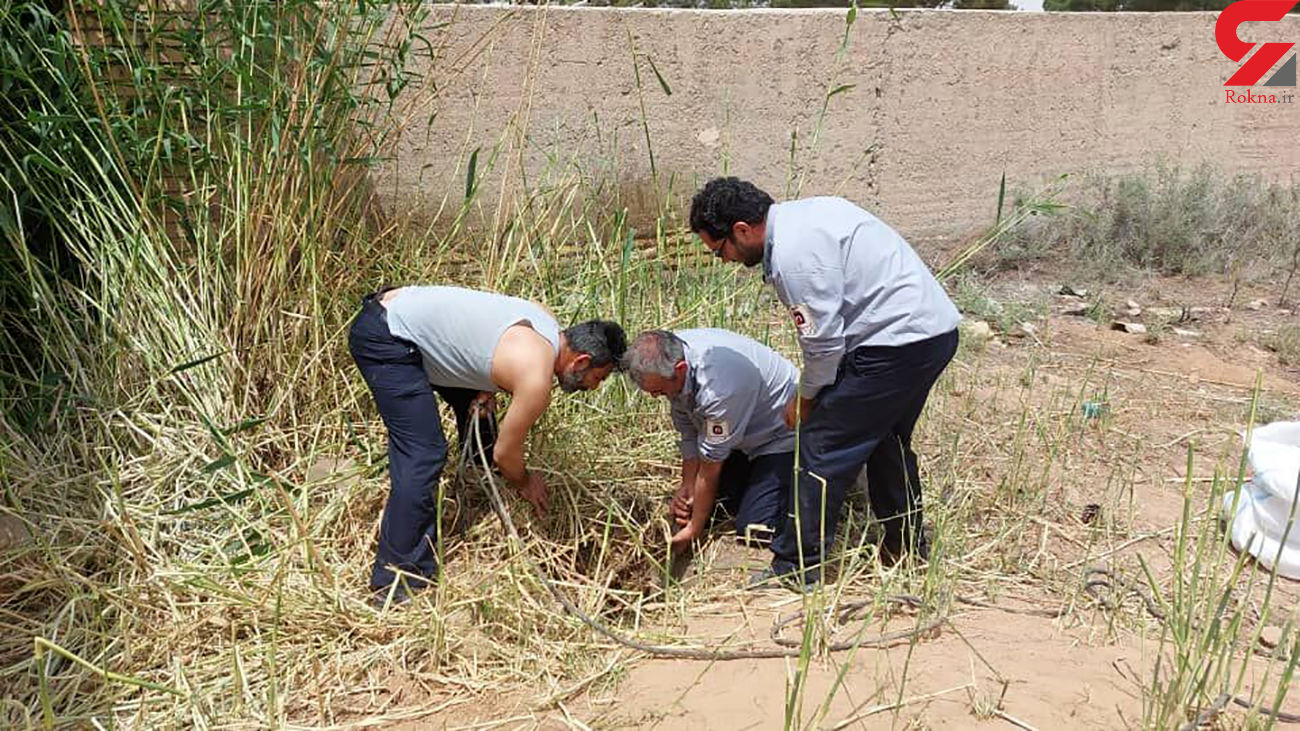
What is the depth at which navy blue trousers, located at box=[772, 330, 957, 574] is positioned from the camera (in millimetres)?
2854

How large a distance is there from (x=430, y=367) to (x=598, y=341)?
1.81 feet

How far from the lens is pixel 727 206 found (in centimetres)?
282

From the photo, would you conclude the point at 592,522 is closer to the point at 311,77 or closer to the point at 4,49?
the point at 311,77

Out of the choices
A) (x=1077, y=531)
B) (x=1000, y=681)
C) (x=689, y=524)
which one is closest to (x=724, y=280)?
(x=689, y=524)

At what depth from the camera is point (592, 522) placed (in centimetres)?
336

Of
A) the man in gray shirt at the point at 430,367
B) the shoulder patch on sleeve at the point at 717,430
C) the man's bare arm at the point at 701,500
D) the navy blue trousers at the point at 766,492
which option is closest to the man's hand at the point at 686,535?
the man's bare arm at the point at 701,500

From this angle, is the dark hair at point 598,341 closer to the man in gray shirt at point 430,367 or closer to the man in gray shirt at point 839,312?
the man in gray shirt at point 430,367

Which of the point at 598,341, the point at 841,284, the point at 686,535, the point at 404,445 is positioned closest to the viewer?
the point at 841,284

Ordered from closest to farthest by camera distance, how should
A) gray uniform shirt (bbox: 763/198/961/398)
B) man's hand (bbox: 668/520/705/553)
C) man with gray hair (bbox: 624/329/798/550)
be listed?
gray uniform shirt (bbox: 763/198/961/398)
man with gray hair (bbox: 624/329/798/550)
man's hand (bbox: 668/520/705/553)

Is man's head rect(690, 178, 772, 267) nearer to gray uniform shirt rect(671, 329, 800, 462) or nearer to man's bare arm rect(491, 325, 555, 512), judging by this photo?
gray uniform shirt rect(671, 329, 800, 462)

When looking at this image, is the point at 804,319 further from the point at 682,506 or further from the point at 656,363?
the point at 682,506

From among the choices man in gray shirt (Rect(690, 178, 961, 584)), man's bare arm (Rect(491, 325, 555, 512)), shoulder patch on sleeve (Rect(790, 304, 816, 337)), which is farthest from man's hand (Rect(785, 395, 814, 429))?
man's bare arm (Rect(491, 325, 555, 512))

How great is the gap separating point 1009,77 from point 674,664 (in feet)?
18.4

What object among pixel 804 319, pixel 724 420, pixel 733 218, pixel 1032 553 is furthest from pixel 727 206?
pixel 1032 553
